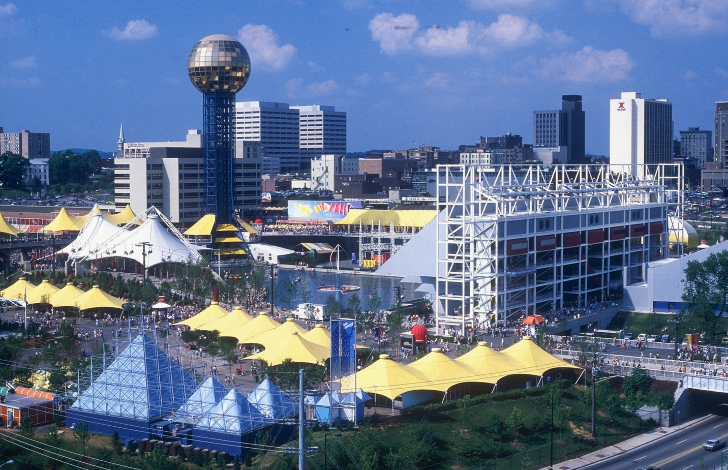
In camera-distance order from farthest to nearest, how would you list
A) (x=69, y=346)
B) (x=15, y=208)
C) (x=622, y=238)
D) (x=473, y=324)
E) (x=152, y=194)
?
1. (x=15, y=208)
2. (x=152, y=194)
3. (x=622, y=238)
4. (x=473, y=324)
5. (x=69, y=346)

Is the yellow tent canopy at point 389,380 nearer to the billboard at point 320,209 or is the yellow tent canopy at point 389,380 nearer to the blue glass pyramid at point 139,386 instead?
the blue glass pyramid at point 139,386

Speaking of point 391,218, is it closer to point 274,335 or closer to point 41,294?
point 41,294

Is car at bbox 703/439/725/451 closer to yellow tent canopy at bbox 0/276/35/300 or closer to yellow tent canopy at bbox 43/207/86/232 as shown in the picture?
yellow tent canopy at bbox 0/276/35/300

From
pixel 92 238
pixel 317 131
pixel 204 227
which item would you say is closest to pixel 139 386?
pixel 92 238

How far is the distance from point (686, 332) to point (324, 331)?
12986 mm

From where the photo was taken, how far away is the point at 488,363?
28391 millimetres

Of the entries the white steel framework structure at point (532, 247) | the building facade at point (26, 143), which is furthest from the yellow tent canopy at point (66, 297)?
the building facade at point (26, 143)

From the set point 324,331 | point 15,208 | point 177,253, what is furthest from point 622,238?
point 15,208

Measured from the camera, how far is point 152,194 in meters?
71.0

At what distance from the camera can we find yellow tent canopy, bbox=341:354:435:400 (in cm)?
2605

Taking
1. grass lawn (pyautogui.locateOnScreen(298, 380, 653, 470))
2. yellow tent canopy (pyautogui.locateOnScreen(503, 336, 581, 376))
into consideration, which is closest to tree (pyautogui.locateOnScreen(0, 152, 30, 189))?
yellow tent canopy (pyautogui.locateOnScreen(503, 336, 581, 376))

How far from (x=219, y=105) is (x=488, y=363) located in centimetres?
4178

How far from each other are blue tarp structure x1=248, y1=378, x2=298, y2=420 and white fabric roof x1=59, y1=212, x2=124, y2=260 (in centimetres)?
3118

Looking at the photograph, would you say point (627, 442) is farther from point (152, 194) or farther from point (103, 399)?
point (152, 194)
